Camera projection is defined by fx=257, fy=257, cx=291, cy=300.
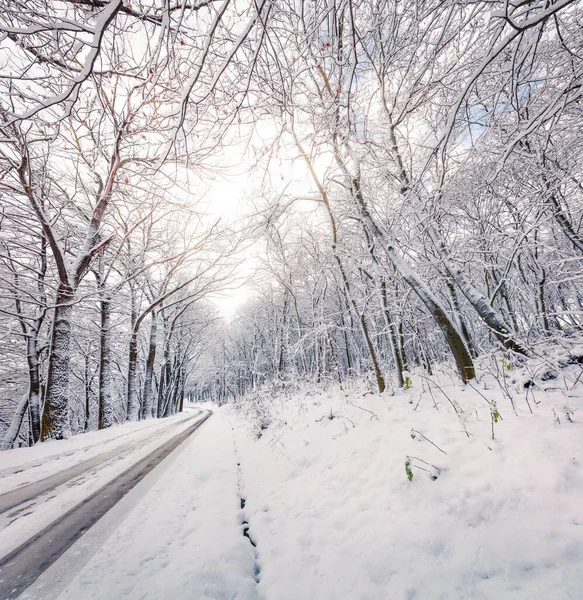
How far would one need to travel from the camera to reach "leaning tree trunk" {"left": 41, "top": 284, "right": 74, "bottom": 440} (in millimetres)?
6316

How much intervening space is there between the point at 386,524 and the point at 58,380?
8.14 metres

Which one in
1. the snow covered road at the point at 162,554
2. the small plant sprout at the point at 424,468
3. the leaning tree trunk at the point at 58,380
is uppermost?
the leaning tree trunk at the point at 58,380

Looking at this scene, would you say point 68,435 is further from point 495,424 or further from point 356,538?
point 495,424

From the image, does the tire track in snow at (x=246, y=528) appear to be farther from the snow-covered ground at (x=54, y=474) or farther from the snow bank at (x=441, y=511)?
the snow-covered ground at (x=54, y=474)

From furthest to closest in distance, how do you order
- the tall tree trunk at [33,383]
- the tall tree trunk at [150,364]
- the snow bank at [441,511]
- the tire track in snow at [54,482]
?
the tall tree trunk at [150,364] → the tall tree trunk at [33,383] → the tire track in snow at [54,482] → the snow bank at [441,511]

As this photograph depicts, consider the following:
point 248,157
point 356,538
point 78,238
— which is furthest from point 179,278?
point 356,538

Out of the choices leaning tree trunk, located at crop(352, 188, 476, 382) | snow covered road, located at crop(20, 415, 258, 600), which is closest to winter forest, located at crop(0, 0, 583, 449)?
leaning tree trunk, located at crop(352, 188, 476, 382)

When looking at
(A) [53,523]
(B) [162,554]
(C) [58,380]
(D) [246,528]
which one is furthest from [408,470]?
(C) [58,380]

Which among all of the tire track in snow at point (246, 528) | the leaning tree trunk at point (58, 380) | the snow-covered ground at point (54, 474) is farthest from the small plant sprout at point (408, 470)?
the leaning tree trunk at point (58, 380)

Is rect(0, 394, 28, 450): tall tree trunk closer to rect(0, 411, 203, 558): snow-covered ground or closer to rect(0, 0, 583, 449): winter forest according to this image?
rect(0, 0, 583, 449): winter forest

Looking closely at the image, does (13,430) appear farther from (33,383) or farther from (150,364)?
(150,364)

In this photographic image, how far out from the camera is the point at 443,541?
169 centimetres

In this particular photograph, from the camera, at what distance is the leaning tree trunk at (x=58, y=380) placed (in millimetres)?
6316

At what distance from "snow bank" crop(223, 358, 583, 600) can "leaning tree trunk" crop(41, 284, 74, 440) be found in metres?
6.08
